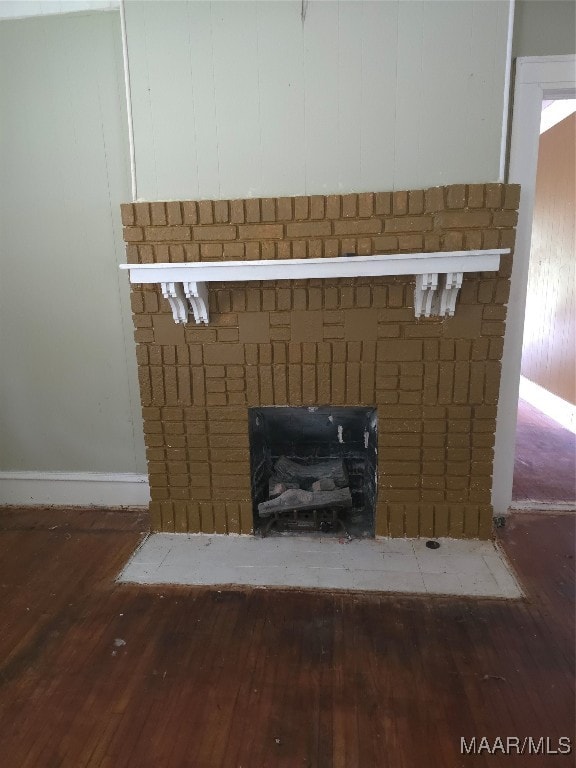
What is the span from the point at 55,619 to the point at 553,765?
1.87 m

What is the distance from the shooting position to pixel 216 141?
7.16 ft

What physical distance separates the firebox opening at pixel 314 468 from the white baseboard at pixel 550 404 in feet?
7.70

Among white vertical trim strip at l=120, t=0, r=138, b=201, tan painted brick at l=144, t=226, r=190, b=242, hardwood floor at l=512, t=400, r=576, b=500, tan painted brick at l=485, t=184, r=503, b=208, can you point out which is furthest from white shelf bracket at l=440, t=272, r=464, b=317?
white vertical trim strip at l=120, t=0, r=138, b=201

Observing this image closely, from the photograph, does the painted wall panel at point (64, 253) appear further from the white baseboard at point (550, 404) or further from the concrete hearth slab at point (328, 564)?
the white baseboard at point (550, 404)

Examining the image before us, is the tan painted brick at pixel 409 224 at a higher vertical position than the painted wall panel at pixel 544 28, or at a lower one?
lower

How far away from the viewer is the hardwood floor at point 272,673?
4.70 ft

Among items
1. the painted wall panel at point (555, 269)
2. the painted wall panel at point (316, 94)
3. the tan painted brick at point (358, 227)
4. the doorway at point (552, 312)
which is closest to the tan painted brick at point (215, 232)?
the painted wall panel at point (316, 94)

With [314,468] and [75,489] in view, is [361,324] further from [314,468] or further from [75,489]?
[75,489]

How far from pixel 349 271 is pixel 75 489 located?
2.15 metres

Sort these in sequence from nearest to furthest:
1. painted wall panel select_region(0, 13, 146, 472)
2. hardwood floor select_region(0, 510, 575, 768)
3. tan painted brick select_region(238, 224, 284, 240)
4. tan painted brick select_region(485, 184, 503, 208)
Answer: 1. hardwood floor select_region(0, 510, 575, 768)
2. tan painted brick select_region(485, 184, 503, 208)
3. tan painted brick select_region(238, 224, 284, 240)
4. painted wall panel select_region(0, 13, 146, 472)

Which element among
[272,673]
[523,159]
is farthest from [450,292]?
[272,673]

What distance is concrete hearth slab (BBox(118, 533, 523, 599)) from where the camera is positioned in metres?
2.13

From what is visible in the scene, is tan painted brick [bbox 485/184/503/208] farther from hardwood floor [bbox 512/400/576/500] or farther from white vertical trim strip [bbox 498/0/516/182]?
hardwood floor [bbox 512/400/576/500]

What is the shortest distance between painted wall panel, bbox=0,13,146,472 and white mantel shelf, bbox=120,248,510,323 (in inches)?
24.2
